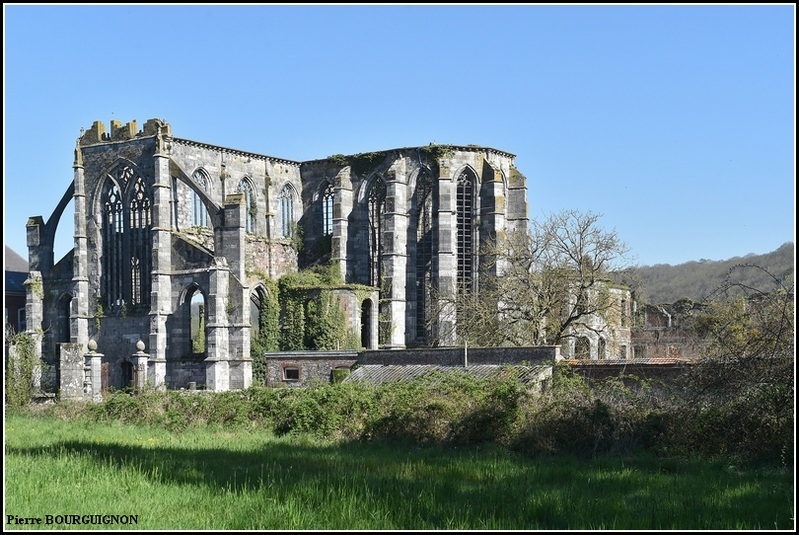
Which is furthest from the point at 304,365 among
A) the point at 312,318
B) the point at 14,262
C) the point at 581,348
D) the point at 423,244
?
the point at 14,262

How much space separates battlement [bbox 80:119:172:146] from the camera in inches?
1793

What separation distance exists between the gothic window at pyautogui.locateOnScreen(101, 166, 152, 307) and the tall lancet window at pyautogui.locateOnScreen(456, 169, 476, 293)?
46.4 ft

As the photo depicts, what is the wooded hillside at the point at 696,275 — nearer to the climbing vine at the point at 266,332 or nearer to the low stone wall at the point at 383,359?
the climbing vine at the point at 266,332

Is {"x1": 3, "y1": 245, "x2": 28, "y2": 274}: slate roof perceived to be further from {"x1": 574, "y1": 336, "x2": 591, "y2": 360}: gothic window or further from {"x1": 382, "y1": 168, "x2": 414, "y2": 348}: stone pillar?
{"x1": 574, "y1": 336, "x2": 591, "y2": 360}: gothic window

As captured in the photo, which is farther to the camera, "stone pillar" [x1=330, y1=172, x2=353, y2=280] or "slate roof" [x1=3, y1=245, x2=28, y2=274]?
"slate roof" [x1=3, y1=245, x2=28, y2=274]

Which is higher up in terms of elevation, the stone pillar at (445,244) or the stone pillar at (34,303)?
the stone pillar at (445,244)

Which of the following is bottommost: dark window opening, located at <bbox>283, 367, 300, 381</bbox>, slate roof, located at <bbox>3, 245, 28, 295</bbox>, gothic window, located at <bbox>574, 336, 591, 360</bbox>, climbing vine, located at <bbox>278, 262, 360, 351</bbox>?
dark window opening, located at <bbox>283, 367, 300, 381</bbox>

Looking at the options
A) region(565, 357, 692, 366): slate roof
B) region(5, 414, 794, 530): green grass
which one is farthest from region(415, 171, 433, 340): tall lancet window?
region(5, 414, 794, 530): green grass

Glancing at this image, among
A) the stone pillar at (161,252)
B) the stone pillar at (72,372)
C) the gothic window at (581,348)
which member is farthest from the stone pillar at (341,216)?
the stone pillar at (72,372)

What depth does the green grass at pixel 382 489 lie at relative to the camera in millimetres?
11219

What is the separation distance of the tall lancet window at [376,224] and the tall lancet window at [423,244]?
1.92 metres

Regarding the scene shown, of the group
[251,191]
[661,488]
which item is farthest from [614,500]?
[251,191]

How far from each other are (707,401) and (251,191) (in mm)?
35122

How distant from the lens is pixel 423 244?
47438 millimetres
